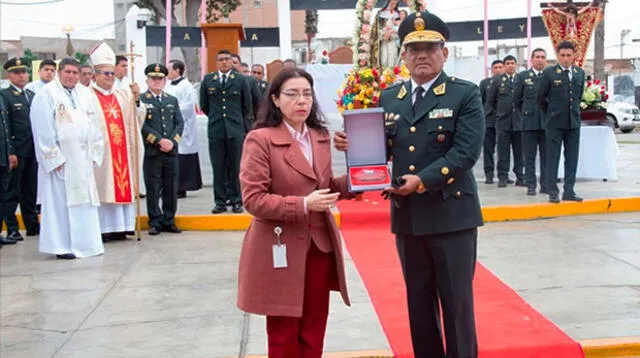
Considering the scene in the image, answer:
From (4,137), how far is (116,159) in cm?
127

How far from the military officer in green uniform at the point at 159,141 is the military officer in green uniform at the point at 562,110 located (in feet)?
15.3

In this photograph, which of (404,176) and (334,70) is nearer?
(404,176)

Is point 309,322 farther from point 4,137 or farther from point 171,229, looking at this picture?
point 4,137

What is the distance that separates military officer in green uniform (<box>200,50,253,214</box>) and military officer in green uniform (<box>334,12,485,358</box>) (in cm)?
579

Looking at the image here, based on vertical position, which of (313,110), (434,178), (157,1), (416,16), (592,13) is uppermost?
(157,1)

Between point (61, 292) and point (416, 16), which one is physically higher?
point (416, 16)

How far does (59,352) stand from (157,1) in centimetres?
2964

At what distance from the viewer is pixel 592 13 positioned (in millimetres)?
12164

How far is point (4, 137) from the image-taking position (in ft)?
27.8

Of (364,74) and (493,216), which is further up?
(364,74)

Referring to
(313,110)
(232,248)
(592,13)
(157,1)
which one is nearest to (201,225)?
(232,248)

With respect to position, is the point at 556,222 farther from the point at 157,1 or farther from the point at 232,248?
the point at 157,1

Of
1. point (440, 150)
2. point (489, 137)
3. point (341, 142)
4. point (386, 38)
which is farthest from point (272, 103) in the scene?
point (489, 137)

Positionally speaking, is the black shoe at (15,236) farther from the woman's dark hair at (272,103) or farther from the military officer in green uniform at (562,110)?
the military officer in green uniform at (562,110)
